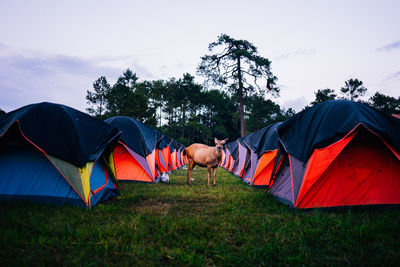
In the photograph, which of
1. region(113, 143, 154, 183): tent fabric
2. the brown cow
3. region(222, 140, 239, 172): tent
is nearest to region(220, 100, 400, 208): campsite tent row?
the brown cow

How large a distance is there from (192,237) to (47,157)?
3.52 meters

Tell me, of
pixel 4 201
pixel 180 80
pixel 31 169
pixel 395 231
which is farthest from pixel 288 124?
pixel 180 80

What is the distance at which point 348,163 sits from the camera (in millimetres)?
4477

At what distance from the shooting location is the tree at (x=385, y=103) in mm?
34812

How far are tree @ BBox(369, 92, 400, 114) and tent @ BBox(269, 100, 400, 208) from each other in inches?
1567

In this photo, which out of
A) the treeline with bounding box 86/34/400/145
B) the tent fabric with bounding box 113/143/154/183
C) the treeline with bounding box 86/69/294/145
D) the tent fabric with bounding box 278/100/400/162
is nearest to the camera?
the tent fabric with bounding box 278/100/400/162

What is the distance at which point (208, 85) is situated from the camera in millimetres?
25406

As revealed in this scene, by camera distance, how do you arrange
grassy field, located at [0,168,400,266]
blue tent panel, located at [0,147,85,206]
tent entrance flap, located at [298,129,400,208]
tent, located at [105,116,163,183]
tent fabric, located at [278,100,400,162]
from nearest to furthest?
grassy field, located at [0,168,400,266], tent fabric, located at [278,100,400,162], tent entrance flap, located at [298,129,400,208], blue tent panel, located at [0,147,85,206], tent, located at [105,116,163,183]

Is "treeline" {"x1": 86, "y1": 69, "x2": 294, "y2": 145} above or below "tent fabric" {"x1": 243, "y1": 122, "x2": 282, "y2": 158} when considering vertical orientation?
above

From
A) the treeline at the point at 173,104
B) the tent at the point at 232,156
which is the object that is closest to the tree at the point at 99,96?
the treeline at the point at 173,104

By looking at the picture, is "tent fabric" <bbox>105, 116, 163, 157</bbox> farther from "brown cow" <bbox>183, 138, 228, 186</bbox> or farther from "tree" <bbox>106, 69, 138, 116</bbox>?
"tree" <bbox>106, 69, 138, 116</bbox>

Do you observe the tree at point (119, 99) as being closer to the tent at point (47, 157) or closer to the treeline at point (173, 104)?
the treeline at point (173, 104)

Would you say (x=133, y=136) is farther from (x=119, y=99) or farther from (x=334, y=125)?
(x=119, y=99)

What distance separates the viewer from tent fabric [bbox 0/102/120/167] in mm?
4395
